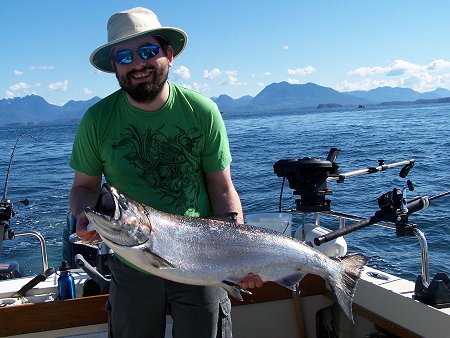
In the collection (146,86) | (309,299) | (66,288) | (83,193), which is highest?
(146,86)

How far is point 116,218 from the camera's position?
8.29ft

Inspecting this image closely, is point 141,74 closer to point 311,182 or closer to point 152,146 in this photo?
point 152,146

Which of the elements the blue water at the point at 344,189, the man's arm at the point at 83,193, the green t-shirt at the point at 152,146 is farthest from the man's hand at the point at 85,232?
the blue water at the point at 344,189

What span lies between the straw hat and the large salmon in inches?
37.5

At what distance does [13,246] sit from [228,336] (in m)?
9.68

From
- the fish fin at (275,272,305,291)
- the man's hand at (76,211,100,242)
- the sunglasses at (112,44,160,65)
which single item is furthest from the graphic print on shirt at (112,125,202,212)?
the fish fin at (275,272,305,291)

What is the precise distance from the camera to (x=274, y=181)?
1872 cm

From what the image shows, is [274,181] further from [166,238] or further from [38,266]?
[166,238]

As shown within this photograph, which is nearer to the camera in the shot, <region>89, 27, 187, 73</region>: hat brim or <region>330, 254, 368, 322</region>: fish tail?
<region>89, 27, 187, 73</region>: hat brim

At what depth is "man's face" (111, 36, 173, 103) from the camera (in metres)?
2.95

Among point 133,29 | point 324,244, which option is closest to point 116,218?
point 133,29

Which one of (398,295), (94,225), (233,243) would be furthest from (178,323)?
(398,295)

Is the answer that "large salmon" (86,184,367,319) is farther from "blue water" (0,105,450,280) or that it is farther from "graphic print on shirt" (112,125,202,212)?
"blue water" (0,105,450,280)

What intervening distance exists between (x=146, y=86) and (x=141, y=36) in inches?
12.2
